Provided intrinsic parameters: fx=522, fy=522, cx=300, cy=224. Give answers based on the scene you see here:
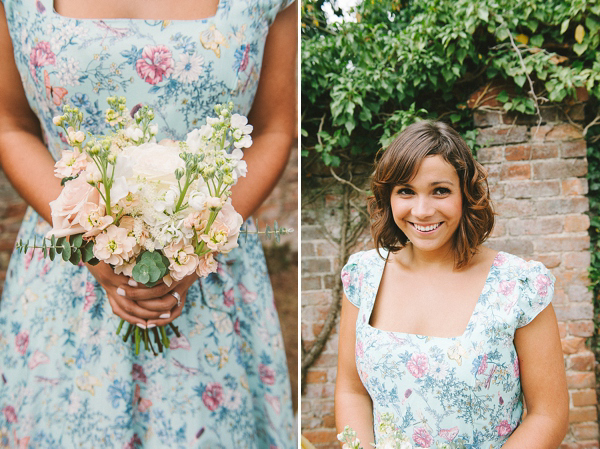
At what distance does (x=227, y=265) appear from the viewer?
5.18ft

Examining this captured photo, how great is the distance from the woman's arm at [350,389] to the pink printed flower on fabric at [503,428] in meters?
0.40

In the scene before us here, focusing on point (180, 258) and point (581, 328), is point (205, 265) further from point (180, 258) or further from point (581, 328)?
point (581, 328)

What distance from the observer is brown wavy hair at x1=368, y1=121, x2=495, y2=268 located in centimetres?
154

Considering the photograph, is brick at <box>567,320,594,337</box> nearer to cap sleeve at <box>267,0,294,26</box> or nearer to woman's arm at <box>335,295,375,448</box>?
woman's arm at <box>335,295,375,448</box>

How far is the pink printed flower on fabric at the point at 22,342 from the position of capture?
4.72 feet

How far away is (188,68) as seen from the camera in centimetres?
137

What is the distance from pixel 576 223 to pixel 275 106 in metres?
1.73

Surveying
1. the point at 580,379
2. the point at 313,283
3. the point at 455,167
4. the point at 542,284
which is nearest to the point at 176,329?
the point at 455,167

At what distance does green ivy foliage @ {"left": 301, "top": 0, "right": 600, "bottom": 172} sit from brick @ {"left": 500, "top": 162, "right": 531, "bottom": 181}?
248 millimetres

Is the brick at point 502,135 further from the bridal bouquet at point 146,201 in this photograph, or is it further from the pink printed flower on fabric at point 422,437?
the bridal bouquet at point 146,201

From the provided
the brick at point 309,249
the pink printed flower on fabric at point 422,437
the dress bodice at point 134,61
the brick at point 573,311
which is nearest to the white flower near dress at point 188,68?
the dress bodice at point 134,61

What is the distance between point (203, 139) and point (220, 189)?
0.38 feet

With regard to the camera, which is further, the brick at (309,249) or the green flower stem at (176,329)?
the brick at (309,249)

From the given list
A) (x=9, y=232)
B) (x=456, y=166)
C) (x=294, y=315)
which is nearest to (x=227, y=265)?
(x=456, y=166)
